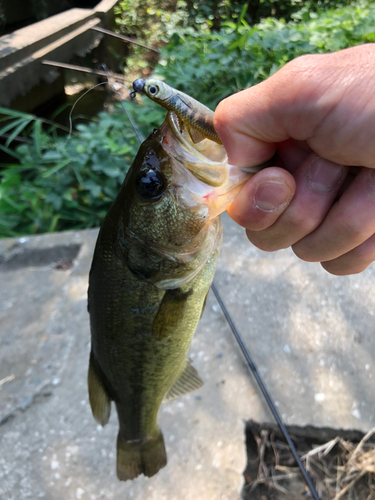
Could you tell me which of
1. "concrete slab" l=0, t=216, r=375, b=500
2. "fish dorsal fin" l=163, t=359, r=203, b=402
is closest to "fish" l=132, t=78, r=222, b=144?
"fish dorsal fin" l=163, t=359, r=203, b=402

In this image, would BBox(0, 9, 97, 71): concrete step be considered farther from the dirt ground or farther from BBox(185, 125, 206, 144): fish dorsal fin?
the dirt ground

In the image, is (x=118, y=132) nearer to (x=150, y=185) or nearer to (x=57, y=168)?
(x=57, y=168)

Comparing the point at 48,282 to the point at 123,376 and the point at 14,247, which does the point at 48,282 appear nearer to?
the point at 14,247

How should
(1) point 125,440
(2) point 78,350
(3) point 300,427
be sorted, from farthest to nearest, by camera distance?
(2) point 78,350
(3) point 300,427
(1) point 125,440

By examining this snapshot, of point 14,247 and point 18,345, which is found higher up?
point 14,247

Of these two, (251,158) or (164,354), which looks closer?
(251,158)

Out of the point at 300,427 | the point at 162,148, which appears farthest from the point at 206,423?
the point at 162,148
